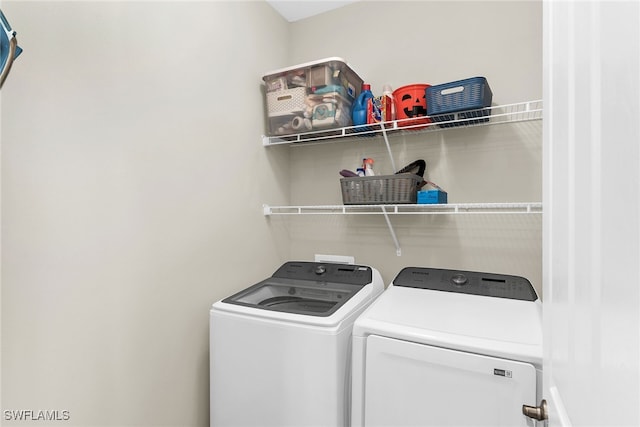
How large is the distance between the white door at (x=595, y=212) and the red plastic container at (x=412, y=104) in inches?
42.8

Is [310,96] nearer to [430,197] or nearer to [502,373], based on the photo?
[430,197]

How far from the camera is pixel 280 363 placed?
4.44 ft

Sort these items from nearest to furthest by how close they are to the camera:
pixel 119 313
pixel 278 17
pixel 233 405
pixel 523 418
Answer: pixel 523 418 → pixel 119 313 → pixel 233 405 → pixel 278 17

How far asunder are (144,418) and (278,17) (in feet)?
7.80

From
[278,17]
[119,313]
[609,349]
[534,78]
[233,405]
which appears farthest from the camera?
[278,17]

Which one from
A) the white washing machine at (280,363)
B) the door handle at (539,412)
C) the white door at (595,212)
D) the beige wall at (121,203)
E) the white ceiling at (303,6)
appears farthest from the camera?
the white ceiling at (303,6)

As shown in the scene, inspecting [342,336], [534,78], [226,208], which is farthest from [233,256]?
[534,78]

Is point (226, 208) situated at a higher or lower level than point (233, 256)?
higher

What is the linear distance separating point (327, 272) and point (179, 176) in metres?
0.95

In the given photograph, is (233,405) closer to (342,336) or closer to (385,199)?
(342,336)

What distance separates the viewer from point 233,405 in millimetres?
1452

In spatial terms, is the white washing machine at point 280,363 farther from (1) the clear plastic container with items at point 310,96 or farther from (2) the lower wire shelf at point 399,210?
(1) the clear plastic container with items at point 310,96

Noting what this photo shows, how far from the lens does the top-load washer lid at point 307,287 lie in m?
1.68

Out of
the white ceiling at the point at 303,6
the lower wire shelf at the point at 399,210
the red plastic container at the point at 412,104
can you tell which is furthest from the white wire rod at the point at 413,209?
the white ceiling at the point at 303,6
